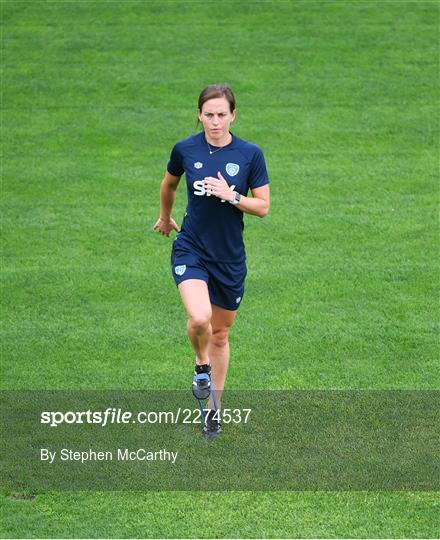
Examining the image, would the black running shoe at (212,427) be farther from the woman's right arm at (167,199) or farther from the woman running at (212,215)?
the woman's right arm at (167,199)

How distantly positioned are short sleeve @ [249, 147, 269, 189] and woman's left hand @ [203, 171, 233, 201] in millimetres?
281

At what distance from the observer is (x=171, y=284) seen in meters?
10.2

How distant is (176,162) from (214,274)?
2.52 feet

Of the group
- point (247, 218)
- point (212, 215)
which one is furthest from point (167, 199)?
point (247, 218)

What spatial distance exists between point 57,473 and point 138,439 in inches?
25.5

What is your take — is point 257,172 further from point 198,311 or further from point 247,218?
point 247,218

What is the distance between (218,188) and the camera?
7168 mm

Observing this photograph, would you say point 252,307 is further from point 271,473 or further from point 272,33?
point 272,33

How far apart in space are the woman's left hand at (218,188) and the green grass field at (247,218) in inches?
70.6

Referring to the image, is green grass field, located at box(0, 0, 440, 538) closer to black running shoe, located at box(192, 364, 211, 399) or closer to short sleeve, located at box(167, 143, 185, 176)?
black running shoe, located at box(192, 364, 211, 399)

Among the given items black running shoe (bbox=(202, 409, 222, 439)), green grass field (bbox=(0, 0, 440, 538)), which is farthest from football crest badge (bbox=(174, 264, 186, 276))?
green grass field (bbox=(0, 0, 440, 538))

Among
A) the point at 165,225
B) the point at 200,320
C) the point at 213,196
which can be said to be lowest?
the point at 200,320

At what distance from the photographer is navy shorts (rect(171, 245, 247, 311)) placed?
7496 millimetres

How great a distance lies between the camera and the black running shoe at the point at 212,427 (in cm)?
772
